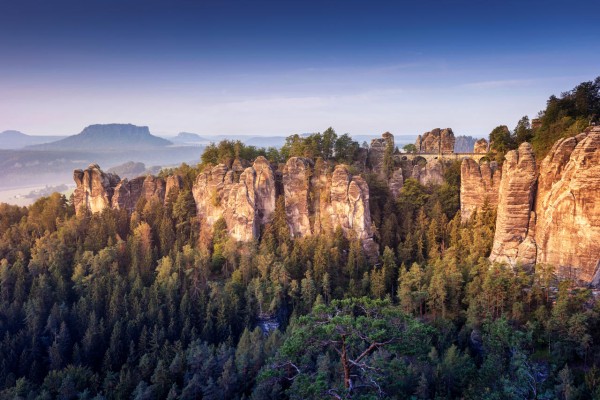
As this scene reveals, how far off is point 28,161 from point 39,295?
173 metres

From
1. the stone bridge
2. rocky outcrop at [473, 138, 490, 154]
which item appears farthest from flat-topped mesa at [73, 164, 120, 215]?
rocky outcrop at [473, 138, 490, 154]

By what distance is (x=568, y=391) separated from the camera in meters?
21.5

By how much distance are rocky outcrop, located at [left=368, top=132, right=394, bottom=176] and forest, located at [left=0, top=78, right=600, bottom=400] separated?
13.0 feet

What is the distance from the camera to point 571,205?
30.1m

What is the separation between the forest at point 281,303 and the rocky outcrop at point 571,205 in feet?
6.69

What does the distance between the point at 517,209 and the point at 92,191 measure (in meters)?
43.0

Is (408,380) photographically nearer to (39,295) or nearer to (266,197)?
(266,197)

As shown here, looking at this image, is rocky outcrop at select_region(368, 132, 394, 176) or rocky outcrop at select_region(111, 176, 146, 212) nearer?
rocky outcrop at select_region(111, 176, 146, 212)

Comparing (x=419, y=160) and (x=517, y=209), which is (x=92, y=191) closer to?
(x=419, y=160)

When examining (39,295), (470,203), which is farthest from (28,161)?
(470,203)

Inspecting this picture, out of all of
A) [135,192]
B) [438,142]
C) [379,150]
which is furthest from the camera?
[438,142]

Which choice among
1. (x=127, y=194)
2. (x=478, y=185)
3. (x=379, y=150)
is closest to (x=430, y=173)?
(x=478, y=185)

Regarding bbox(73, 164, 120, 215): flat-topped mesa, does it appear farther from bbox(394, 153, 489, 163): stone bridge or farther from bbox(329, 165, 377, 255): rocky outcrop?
bbox(394, 153, 489, 163): stone bridge

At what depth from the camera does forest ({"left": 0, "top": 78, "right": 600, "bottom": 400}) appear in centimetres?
2267
